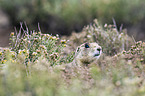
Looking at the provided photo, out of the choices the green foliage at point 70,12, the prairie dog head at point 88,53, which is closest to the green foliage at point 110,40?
the prairie dog head at point 88,53

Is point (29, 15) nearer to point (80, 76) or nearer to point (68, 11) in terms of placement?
point (68, 11)

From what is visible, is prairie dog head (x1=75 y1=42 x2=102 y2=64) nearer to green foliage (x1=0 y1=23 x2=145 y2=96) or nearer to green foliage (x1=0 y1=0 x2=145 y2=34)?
green foliage (x1=0 y1=23 x2=145 y2=96)

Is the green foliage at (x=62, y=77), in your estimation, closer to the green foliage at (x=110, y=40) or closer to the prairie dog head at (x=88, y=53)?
the prairie dog head at (x=88, y=53)

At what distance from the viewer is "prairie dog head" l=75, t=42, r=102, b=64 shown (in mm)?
3986

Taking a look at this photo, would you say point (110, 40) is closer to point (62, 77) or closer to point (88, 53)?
point (88, 53)

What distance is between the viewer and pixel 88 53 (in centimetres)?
405

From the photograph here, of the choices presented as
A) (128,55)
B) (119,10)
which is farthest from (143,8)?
(128,55)

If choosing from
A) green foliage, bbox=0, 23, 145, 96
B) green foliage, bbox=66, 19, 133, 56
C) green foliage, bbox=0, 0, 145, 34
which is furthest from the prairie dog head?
green foliage, bbox=0, 0, 145, 34

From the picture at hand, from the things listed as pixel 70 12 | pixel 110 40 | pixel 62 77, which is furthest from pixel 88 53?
pixel 70 12

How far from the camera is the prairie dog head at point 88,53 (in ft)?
13.1

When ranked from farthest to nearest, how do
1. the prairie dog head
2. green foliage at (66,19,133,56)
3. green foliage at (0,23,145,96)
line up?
green foliage at (66,19,133,56)
the prairie dog head
green foliage at (0,23,145,96)

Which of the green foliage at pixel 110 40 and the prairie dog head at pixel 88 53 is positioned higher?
the green foliage at pixel 110 40

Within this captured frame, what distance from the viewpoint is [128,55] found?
144 inches

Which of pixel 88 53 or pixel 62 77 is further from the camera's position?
pixel 88 53
